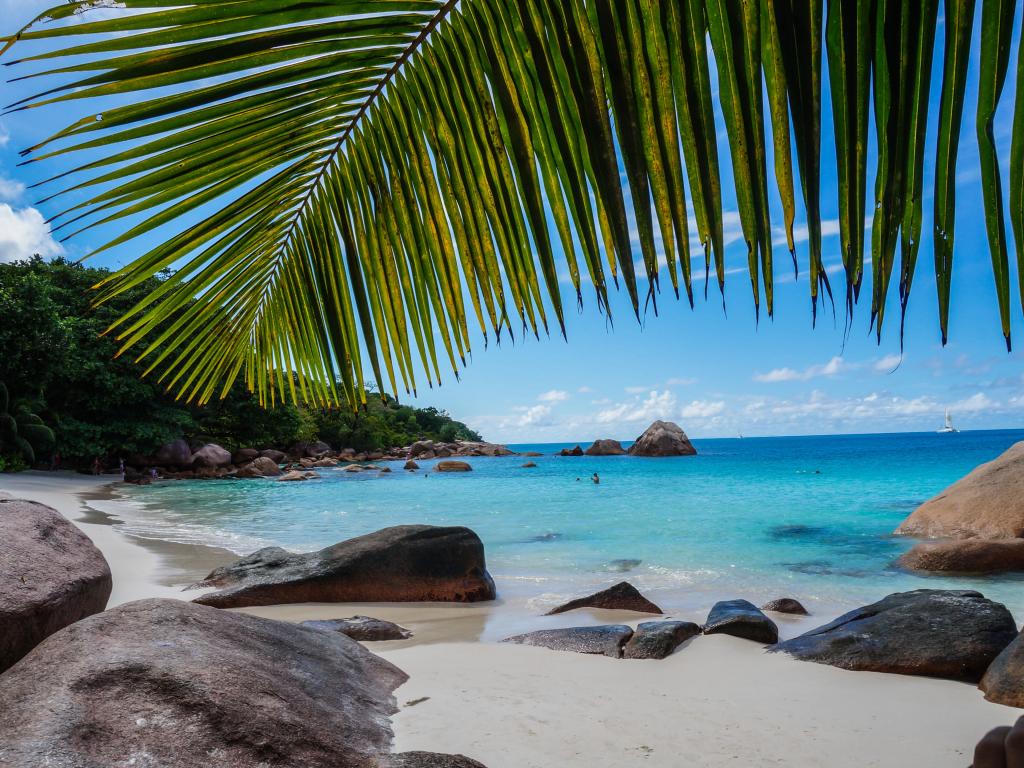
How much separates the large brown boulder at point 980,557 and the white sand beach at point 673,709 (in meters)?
5.53

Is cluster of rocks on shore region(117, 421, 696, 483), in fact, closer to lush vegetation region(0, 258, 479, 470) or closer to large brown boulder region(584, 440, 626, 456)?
large brown boulder region(584, 440, 626, 456)

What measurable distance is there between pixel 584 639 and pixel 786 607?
10.2 feet

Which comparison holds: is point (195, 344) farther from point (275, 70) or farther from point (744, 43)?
point (744, 43)

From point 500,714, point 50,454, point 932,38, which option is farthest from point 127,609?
point 50,454

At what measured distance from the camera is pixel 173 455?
99.8ft

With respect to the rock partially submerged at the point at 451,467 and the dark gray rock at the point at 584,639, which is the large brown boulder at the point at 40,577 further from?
the rock partially submerged at the point at 451,467

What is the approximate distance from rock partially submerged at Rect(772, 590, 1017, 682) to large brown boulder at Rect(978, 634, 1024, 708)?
30cm

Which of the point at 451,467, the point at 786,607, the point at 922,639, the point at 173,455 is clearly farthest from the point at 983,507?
the point at 451,467

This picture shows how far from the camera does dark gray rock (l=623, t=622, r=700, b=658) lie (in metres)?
5.07

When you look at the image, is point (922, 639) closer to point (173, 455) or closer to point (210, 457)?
point (173, 455)

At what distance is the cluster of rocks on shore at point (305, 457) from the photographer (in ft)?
98.9

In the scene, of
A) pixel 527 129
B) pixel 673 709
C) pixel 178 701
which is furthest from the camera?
pixel 673 709

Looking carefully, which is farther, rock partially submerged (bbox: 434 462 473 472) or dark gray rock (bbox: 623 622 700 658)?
Result: rock partially submerged (bbox: 434 462 473 472)

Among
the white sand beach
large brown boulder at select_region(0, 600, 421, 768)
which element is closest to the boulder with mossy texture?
large brown boulder at select_region(0, 600, 421, 768)
